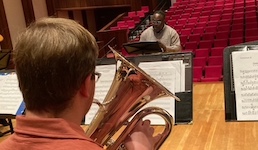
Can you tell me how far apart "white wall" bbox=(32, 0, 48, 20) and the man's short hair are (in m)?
8.10

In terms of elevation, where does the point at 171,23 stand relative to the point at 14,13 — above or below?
below

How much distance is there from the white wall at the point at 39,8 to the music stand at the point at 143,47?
5.12 meters

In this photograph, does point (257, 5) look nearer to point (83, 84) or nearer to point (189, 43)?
point (189, 43)

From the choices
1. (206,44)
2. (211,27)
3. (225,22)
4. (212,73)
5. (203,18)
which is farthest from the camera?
(203,18)

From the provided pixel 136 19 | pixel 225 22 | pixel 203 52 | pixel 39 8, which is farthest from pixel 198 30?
pixel 39 8

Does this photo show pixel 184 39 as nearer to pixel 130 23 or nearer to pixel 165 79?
pixel 130 23

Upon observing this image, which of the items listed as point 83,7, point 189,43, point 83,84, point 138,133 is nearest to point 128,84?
point 138,133

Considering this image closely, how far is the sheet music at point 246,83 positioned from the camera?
1.53m

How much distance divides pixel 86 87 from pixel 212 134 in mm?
2262

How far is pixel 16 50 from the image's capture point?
0.76 metres

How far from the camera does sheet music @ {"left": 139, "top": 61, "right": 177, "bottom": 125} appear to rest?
1654 millimetres

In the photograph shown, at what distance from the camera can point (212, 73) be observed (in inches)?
178

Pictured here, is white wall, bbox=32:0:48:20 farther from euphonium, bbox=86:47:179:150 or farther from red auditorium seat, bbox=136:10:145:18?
euphonium, bbox=86:47:179:150

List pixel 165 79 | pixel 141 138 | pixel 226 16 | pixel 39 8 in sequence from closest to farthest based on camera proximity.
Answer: pixel 141 138
pixel 165 79
pixel 226 16
pixel 39 8
